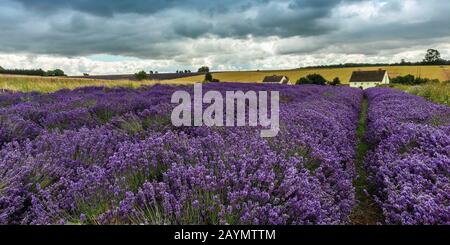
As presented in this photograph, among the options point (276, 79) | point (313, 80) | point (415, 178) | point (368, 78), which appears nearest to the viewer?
point (415, 178)

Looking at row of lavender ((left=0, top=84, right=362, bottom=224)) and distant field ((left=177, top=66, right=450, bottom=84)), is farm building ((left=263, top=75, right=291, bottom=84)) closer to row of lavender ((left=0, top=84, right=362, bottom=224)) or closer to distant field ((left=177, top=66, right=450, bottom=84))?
distant field ((left=177, top=66, right=450, bottom=84))

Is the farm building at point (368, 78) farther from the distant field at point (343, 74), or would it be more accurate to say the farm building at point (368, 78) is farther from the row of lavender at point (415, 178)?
the row of lavender at point (415, 178)

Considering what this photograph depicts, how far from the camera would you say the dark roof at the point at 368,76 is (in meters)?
62.5

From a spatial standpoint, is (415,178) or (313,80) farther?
(313,80)

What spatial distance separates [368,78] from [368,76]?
0.68 meters

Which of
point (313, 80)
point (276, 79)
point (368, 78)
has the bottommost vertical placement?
point (313, 80)

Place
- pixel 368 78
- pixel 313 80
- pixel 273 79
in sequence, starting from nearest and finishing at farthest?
pixel 313 80 → pixel 273 79 → pixel 368 78

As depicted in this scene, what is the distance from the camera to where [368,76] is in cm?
6397

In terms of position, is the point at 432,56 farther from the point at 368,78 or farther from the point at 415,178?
the point at 415,178

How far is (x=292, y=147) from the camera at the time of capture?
3.19m

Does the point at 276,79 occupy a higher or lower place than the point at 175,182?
higher

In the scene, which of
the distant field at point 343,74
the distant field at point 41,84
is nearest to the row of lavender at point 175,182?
the distant field at point 41,84

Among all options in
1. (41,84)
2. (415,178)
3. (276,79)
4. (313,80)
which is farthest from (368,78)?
(415,178)
